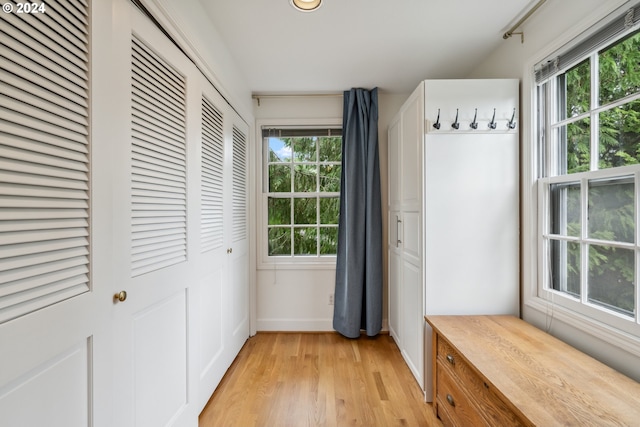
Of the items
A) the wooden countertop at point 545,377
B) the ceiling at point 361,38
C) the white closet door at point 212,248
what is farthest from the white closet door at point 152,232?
the wooden countertop at point 545,377

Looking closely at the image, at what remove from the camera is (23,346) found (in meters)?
0.69

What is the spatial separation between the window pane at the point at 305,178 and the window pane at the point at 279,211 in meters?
0.19

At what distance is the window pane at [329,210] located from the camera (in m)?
3.09

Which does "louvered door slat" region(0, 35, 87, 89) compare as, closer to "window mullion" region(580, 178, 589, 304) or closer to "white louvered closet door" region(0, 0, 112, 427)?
"white louvered closet door" region(0, 0, 112, 427)

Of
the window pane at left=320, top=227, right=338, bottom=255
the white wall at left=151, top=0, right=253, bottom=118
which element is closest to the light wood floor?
the window pane at left=320, top=227, right=338, bottom=255

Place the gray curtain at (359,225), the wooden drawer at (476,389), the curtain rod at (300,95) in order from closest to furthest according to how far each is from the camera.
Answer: the wooden drawer at (476,389)
the gray curtain at (359,225)
the curtain rod at (300,95)

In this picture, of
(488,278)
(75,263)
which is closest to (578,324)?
(488,278)

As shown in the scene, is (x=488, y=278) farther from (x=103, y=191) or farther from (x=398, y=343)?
(x=103, y=191)

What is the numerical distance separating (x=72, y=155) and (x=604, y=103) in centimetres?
220

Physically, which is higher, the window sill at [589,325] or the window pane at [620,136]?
the window pane at [620,136]

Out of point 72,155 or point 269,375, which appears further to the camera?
point 269,375

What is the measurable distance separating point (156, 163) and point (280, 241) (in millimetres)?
1924

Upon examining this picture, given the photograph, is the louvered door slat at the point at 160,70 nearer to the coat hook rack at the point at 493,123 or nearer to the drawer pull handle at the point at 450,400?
the coat hook rack at the point at 493,123

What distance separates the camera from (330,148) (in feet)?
10.2
